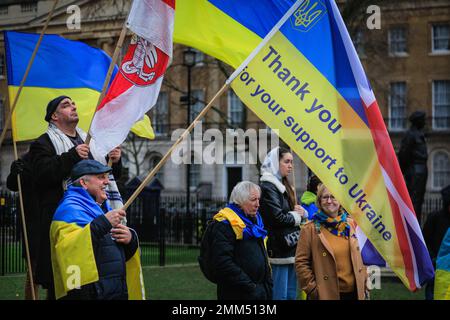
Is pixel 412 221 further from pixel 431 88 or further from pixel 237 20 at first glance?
pixel 431 88

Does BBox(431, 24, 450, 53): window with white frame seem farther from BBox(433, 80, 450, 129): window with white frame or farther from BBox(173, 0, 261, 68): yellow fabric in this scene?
BBox(173, 0, 261, 68): yellow fabric

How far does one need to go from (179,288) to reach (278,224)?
193 inches

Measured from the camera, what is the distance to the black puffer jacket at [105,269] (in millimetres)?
5297

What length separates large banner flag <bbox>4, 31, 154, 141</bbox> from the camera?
833 cm

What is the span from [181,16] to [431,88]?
128ft

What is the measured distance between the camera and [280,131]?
20.8 ft

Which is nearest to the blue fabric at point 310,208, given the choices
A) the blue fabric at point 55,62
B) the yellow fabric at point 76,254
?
the blue fabric at point 55,62

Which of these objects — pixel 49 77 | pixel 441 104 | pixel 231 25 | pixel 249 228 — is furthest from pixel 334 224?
pixel 441 104

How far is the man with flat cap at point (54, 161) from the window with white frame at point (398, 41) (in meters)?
36.6

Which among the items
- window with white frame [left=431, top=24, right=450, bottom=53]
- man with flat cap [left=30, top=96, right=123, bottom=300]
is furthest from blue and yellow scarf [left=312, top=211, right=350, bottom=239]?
window with white frame [left=431, top=24, right=450, bottom=53]

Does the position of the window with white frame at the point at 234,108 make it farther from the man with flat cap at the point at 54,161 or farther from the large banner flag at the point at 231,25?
the man with flat cap at the point at 54,161

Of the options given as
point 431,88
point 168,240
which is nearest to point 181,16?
point 168,240
